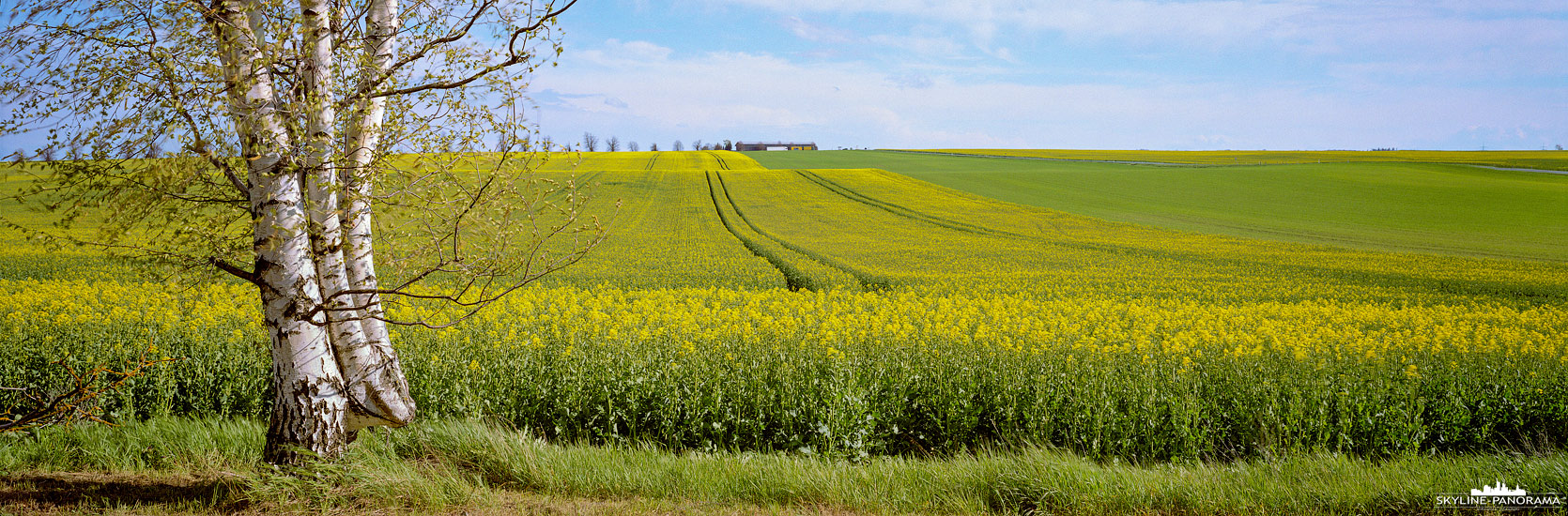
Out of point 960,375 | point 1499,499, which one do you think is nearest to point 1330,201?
point 1499,499

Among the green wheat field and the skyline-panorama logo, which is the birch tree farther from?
the skyline-panorama logo

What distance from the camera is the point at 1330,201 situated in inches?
1986

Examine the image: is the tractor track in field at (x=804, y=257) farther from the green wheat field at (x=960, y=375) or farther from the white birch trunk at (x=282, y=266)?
the white birch trunk at (x=282, y=266)

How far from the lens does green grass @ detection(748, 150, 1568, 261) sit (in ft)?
116

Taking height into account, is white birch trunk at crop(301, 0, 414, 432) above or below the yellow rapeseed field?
above

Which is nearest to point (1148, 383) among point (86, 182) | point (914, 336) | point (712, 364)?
point (914, 336)

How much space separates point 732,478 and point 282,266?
132 inches

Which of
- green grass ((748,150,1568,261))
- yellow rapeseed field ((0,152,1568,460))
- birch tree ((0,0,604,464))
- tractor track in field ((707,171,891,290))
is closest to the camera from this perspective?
birch tree ((0,0,604,464))

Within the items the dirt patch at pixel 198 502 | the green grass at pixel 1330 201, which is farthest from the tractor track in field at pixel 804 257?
the green grass at pixel 1330 201

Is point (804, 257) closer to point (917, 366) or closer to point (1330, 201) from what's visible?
point (917, 366)

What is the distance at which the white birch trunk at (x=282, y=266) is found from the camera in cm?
470

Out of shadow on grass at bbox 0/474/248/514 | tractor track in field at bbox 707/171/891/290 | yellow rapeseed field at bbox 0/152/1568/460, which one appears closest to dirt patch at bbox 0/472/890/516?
Result: shadow on grass at bbox 0/474/248/514

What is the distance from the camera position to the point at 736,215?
1636 inches

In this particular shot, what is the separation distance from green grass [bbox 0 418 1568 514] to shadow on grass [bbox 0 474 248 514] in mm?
42
